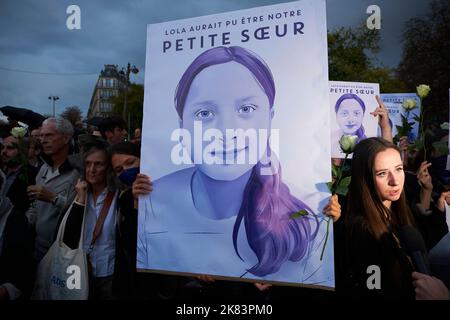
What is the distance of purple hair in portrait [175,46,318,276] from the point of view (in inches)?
61.7

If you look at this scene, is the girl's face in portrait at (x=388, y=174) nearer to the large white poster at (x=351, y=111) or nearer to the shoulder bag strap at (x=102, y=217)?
the large white poster at (x=351, y=111)

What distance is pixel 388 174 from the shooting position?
1740mm

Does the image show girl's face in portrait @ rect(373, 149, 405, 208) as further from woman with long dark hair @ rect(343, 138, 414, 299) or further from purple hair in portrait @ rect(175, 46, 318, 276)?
purple hair in portrait @ rect(175, 46, 318, 276)

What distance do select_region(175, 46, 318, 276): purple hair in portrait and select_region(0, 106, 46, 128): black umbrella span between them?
7.95 ft

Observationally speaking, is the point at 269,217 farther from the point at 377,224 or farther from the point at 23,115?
the point at 23,115

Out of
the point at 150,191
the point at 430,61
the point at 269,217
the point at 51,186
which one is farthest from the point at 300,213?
the point at 430,61

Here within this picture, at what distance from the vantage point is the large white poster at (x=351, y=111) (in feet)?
7.57

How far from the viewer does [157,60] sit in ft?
5.90

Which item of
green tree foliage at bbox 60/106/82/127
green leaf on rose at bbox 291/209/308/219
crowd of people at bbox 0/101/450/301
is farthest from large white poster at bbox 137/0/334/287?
green tree foliage at bbox 60/106/82/127

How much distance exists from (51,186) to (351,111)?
1923 millimetres

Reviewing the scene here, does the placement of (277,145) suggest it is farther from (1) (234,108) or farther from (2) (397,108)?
(2) (397,108)

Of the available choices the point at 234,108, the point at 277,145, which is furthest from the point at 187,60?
the point at 277,145

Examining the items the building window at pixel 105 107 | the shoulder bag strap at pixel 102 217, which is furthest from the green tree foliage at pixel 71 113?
the shoulder bag strap at pixel 102 217

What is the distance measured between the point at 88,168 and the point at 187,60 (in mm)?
909
